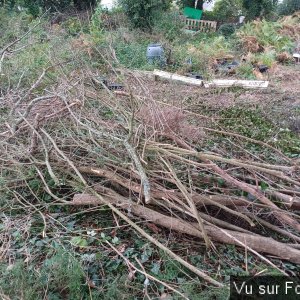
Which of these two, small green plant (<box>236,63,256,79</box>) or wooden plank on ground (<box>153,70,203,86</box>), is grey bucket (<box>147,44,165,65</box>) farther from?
small green plant (<box>236,63,256,79</box>)

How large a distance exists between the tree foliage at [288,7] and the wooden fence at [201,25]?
341 cm

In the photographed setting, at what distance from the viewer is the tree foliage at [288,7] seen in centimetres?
1507

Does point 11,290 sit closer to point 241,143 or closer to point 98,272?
point 98,272

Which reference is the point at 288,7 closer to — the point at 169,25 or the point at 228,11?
the point at 228,11

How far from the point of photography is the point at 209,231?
9.00 feet

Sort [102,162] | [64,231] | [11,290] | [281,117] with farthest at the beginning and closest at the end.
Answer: [281,117] < [102,162] < [64,231] < [11,290]

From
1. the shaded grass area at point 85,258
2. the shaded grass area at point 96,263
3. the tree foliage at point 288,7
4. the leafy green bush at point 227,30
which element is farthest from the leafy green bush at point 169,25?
the shaded grass area at point 96,263

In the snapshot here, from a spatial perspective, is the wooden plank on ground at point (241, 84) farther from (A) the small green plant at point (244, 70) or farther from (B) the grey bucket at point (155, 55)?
(B) the grey bucket at point (155, 55)

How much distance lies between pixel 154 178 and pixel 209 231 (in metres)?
0.72

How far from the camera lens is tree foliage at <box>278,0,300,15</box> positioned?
15070 mm

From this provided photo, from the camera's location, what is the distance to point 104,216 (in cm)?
316

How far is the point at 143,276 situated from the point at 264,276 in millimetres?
896

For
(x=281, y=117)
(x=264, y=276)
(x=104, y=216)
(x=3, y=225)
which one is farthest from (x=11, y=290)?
(x=281, y=117)

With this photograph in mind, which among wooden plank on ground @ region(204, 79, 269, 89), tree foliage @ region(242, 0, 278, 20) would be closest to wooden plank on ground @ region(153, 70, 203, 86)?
wooden plank on ground @ region(204, 79, 269, 89)
